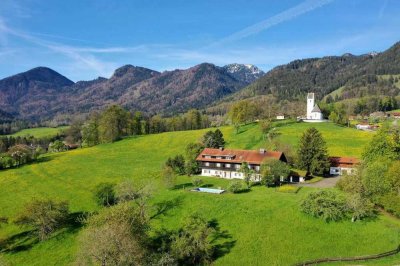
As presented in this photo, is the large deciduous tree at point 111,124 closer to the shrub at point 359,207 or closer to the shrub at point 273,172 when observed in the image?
the shrub at point 273,172

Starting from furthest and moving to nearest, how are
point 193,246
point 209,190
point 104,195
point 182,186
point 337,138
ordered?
point 337,138
point 182,186
point 209,190
point 104,195
point 193,246

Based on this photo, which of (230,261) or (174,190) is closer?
(230,261)

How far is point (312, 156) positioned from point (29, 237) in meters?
59.0

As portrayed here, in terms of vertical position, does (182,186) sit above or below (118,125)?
below

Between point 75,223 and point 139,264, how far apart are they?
26.3 m

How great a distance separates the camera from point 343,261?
147 feet

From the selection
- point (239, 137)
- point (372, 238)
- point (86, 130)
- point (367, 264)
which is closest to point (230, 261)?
point (367, 264)

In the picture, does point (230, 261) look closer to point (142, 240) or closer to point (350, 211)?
point (142, 240)

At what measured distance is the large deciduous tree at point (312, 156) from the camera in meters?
79.0

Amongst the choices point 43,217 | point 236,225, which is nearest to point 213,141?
point 236,225

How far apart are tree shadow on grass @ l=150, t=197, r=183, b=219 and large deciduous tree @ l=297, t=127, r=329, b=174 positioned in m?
32.4

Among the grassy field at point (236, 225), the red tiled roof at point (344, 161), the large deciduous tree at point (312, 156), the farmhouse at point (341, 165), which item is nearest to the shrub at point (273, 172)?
the grassy field at point (236, 225)

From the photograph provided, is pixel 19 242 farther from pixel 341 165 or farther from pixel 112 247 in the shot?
pixel 341 165

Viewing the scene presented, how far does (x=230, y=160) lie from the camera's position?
277ft
